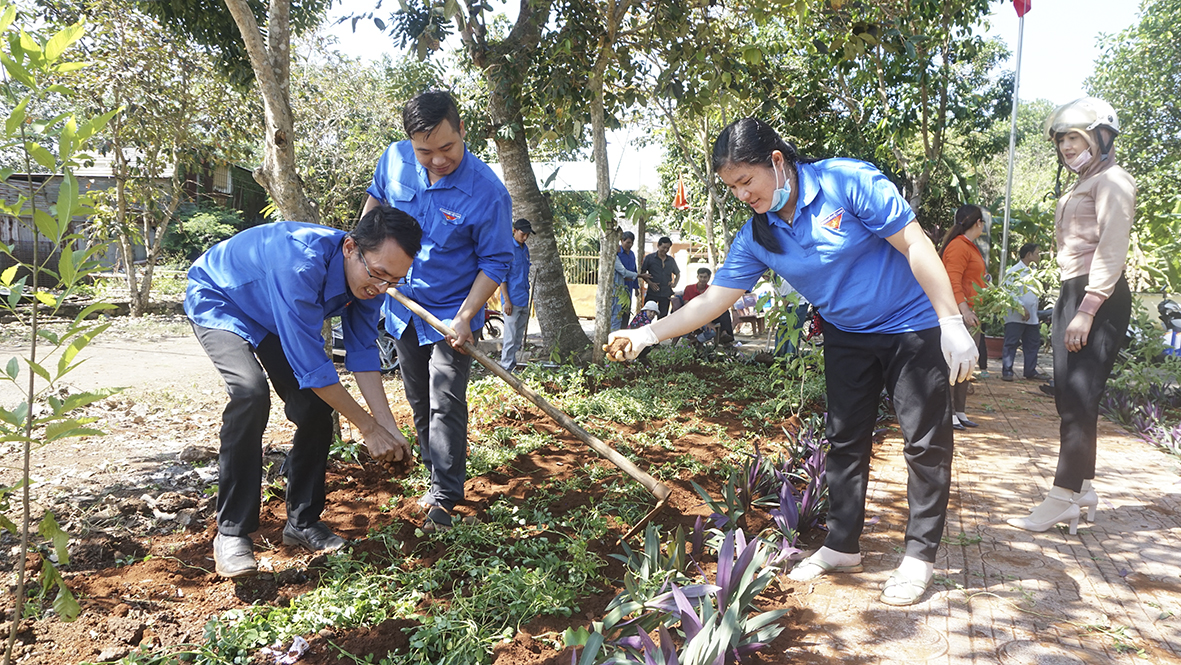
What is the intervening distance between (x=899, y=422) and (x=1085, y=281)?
1267mm

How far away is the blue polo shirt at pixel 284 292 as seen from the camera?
2.51 meters

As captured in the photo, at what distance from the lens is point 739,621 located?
2.18m

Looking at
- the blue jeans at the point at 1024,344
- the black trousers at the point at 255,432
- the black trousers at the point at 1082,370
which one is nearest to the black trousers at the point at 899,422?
the black trousers at the point at 1082,370

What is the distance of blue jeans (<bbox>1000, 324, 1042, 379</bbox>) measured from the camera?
798 centimetres

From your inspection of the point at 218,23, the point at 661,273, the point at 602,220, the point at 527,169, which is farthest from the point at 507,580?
the point at 661,273

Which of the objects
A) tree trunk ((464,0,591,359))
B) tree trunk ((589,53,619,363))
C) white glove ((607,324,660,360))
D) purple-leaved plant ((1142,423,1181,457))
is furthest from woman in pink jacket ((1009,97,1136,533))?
tree trunk ((464,0,591,359))

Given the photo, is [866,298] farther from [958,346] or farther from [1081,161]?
[1081,161]

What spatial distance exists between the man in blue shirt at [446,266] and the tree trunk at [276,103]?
903 millimetres

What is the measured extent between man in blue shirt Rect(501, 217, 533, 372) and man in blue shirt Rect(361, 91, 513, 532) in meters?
→ 2.85

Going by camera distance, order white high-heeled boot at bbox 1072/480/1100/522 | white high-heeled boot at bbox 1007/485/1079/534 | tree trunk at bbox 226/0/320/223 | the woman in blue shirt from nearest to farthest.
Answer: the woman in blue shirt
white high-heeled boot at bbox 1007/485/1079/534
white high-heeled boot at bbox 1072/480/1100/522
tree trunk at bbox 226/0/320/223

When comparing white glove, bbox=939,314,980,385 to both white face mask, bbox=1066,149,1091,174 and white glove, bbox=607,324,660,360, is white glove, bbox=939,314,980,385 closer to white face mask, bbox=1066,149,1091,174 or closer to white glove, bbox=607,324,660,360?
white glove, bbox=607,324,660,360

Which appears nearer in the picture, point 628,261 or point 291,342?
point 291,342

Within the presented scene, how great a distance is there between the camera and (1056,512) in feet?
11.0

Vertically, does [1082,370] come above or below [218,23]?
below
